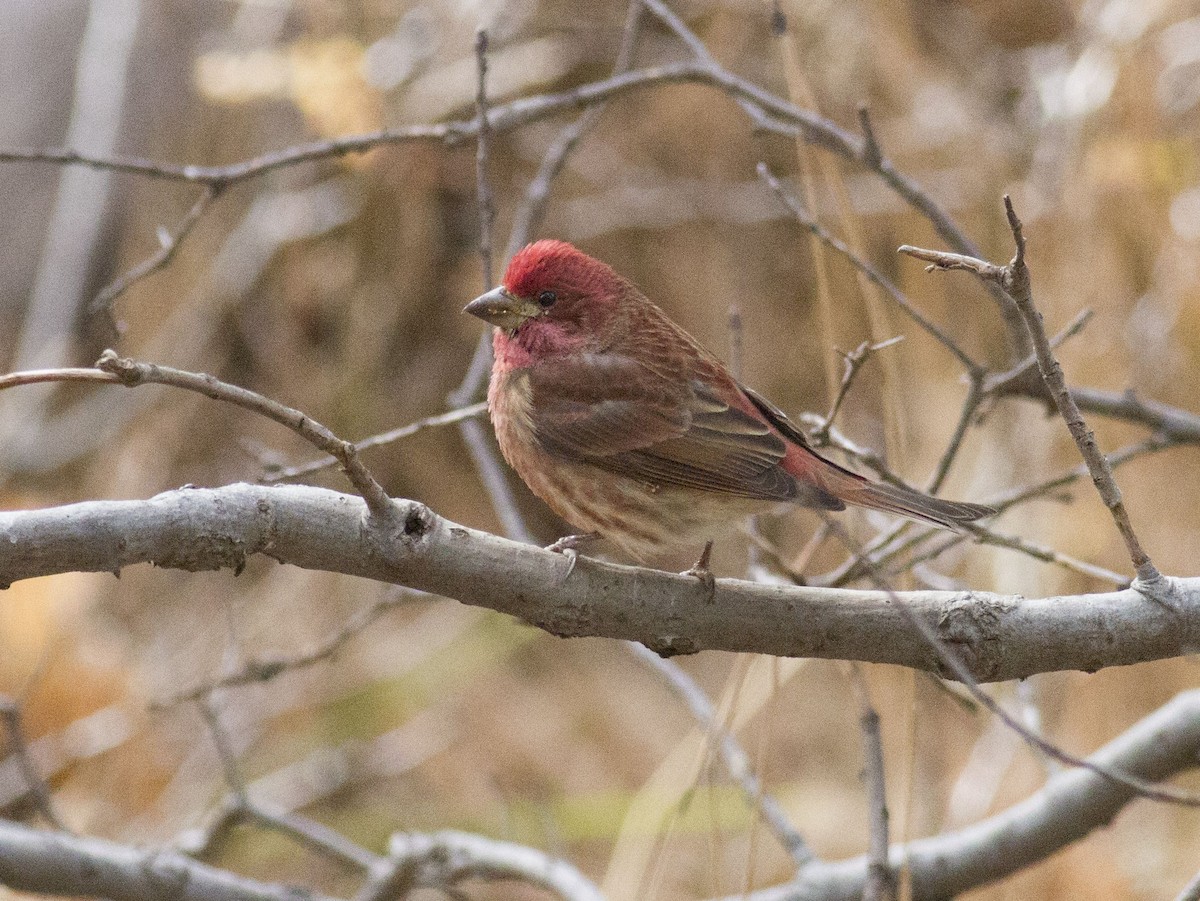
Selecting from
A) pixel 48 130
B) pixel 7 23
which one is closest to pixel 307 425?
pixel 48 130

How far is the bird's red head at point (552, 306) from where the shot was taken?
3172 mm

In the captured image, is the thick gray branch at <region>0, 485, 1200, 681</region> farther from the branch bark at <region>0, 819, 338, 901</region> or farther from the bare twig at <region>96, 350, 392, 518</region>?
the branch bark at <region>0, 819, 338, 901</region>

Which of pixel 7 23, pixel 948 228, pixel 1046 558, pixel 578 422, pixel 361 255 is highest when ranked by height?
pixel 7 23

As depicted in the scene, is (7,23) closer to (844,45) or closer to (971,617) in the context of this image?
(844,45)

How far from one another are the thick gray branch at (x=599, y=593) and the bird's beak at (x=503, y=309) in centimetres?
109

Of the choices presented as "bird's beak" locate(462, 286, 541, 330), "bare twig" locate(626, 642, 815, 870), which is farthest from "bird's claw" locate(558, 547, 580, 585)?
"bird's beak" locate(462, 286, 541, 330)

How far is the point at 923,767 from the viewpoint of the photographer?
5.36m

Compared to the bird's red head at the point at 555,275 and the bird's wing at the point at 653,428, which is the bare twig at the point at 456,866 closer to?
the bird's wing at the point at 653,428

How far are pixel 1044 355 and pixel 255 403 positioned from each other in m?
1.05

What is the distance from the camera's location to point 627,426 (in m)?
2.99

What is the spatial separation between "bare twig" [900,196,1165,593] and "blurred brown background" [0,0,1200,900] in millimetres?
2979

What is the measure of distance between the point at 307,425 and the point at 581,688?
457cm

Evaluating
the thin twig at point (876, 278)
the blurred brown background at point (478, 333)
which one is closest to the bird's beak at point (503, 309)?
the thin twig at point (876, 278)

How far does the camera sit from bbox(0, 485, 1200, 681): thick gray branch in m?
1.71
